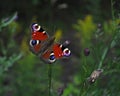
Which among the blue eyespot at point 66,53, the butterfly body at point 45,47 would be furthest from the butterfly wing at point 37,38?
the blue eyespot at point 66,53

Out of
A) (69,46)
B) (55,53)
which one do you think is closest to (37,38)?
(55,53)

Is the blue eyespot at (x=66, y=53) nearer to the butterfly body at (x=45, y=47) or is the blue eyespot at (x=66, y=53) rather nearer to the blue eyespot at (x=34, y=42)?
the butterfly body at (x=45, y=47)

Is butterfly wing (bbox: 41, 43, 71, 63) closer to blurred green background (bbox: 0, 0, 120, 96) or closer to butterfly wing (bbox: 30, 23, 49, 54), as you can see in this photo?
butterfly wing (bbox: 30, 23, 49, 54)

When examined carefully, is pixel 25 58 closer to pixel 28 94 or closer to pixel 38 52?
pixel 28 94

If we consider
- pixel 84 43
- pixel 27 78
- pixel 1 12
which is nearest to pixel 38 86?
pixel 27 78

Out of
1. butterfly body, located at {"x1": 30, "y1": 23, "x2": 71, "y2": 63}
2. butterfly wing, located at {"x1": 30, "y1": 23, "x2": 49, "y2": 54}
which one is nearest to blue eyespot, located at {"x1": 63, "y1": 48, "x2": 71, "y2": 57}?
butterfly body, located at {"x1": 30, "y1": 23, "x2": 71, "y2": 63}

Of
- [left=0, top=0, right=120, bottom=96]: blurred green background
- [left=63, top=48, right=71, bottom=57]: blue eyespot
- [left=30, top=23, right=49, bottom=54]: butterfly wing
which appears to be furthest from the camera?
[left=0, top=0, right=120, bottom=96]: blurred green background

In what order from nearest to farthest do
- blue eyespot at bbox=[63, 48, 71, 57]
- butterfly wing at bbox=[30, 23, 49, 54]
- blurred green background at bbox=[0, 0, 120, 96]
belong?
1. blue eyespot at bbox=[63, 48, 71, 57]
2. butterfly wing at bbox=[30, 23, 49, 54]
3. blurred green background at bbox=[0, 0, 120, 96]
